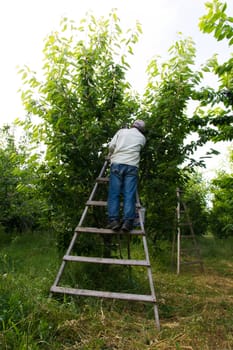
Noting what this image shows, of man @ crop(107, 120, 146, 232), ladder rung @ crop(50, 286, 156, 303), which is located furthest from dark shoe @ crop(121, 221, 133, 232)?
ladder rung @ crop(50, 286, 156, 303)

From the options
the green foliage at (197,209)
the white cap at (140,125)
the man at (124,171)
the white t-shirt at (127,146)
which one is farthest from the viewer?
the green foliage at (197,209)

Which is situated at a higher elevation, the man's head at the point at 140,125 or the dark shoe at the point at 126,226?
the man's head at the point at 140,125

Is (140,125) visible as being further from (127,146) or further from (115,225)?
(115,225)

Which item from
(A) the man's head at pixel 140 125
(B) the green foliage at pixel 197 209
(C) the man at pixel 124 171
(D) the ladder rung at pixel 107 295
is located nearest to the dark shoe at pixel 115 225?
(C) the man at pixel 124 171

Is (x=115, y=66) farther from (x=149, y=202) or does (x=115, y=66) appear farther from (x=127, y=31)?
(x=149, y=202)

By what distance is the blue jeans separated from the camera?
15.7 ft

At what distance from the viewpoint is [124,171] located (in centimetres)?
503

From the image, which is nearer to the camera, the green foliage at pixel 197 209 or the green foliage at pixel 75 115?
the green foliage at pixel 75 115

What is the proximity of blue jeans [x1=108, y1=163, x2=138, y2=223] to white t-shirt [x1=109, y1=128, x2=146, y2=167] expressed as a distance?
0.30ft

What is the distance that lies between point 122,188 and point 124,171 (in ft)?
0.90

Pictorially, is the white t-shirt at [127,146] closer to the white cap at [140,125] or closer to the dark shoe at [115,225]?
the white cap at [140,125]

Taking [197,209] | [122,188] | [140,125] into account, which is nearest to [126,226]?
[122,188]

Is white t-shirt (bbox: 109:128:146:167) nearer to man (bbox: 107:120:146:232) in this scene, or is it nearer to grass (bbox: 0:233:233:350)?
man (bbox: 107:120:146:232)

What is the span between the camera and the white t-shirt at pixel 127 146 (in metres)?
5.07
